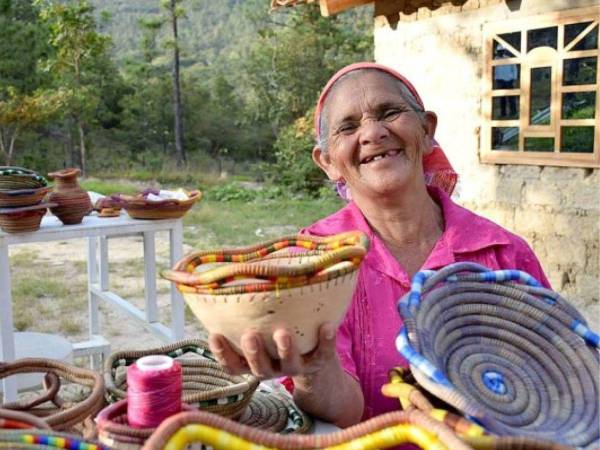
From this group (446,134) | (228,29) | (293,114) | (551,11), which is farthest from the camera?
(228,29)

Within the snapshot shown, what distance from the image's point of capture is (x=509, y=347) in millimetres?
1113

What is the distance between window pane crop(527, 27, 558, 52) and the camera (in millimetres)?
4090

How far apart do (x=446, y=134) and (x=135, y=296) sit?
290cm

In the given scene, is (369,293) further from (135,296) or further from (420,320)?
(135,296)

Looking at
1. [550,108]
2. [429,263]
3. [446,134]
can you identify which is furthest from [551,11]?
[429,263]

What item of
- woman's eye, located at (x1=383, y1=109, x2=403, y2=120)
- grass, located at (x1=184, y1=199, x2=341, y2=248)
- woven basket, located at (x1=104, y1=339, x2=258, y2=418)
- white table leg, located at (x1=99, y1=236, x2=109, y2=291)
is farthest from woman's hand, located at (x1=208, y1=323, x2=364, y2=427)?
grass, located at (x1=184, y1=199, x2=341, y2=248)

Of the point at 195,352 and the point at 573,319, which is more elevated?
the point at 573,319

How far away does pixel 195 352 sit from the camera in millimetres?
1421

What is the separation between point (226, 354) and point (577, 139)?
3622mm

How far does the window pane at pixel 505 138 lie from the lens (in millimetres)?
4394

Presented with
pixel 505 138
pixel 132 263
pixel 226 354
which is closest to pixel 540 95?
pixel 505 138

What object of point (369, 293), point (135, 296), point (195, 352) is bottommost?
point (135, 296)

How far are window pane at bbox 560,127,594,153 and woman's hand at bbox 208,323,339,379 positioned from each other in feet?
11.3

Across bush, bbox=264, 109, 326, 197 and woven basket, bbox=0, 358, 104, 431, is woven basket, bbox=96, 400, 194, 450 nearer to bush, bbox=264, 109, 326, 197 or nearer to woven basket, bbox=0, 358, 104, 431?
woven basket, bbox=0, 358, 104, 431
